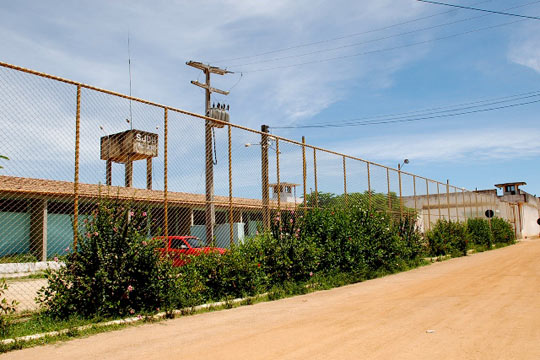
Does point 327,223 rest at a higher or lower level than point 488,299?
higher

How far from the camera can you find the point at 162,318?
7793 mm

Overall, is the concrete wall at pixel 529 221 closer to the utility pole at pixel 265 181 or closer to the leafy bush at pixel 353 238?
the leafy bush at pixel 353 238

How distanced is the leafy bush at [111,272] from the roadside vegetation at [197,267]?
0.05 feet

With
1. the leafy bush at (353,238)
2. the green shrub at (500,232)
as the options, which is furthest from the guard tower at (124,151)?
the green shrub at (500,232)

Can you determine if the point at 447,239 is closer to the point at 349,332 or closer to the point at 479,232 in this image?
the point at 479,232

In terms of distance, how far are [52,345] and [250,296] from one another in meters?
4.39

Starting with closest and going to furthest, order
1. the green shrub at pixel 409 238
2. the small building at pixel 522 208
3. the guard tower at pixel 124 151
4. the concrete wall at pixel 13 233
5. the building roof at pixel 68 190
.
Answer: the building roof at pixel 68 190 → the guard tower at pixel 124 151 → the concrete wall at pixel 13 233 → the green shrub at pixel 409 238 → the small building at pixel 522 208

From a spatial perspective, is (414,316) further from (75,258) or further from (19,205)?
(19,205)

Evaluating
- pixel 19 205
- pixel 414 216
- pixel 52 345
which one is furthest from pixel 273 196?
pixel 414 216

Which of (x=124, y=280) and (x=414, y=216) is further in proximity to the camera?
(x=414, y=216)

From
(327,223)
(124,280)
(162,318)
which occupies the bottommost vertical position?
(162,318)

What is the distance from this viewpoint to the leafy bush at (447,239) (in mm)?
20984

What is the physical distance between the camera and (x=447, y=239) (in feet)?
72.2

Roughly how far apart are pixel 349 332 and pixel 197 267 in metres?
4.06
